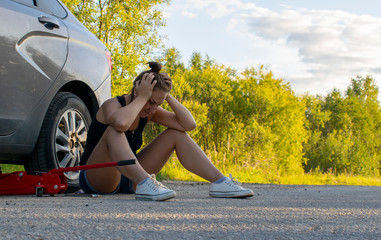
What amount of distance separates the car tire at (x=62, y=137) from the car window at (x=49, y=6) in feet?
2.30

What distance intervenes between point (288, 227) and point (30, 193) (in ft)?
7.55

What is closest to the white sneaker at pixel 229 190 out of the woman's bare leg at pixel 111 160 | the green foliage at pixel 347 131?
the woman's bare leg at pixel 111 160

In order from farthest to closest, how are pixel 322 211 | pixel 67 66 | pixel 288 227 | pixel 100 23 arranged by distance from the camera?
1. pixel 100 23
2. pixel 67 66
3. pixel 322 211
4. pixel 288 227

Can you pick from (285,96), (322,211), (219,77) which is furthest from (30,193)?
(285,96)

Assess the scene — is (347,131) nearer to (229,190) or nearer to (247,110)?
(247,110)

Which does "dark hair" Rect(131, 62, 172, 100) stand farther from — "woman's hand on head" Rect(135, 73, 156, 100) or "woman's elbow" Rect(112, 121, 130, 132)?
"woman's elbow" Rect(112, 121, 130, 132)

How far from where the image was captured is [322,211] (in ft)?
10.4

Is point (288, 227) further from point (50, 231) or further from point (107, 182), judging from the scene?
point (107, 182)

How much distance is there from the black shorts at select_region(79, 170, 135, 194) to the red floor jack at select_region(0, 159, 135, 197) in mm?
137

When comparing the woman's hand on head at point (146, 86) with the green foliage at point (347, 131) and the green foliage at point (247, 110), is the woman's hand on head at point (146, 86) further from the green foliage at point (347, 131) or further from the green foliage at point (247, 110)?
the green foliage at point (347, 131)

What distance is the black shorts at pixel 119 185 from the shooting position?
3.81 m

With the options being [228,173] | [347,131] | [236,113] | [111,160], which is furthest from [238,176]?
[347,131]

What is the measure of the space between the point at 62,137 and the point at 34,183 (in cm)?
49

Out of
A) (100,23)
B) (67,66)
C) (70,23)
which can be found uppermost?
(100,23)
